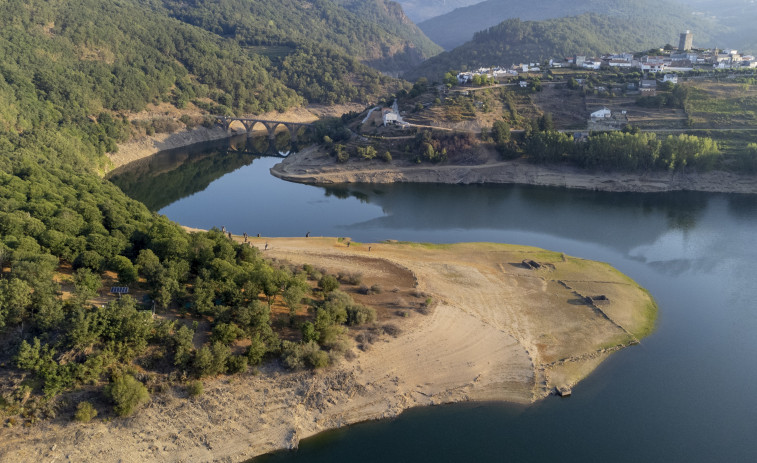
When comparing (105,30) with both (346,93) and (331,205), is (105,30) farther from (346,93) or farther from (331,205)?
(331,205)

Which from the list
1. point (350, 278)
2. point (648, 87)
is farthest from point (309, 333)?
point (648, 87)

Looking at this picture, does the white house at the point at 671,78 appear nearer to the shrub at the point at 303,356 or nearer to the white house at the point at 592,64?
the white house at the point at 592,64

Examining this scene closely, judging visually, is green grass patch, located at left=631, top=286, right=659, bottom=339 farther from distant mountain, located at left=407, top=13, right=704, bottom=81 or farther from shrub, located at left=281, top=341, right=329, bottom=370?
distant mountain, located at left=407, top=13, right=704, bottom=81

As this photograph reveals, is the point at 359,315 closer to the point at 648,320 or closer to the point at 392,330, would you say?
the point at 392,330

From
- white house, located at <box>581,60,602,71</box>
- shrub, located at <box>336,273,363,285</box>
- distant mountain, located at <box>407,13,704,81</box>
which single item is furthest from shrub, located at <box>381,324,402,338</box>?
distant mountain, located at <box>407,13,704,81</box>

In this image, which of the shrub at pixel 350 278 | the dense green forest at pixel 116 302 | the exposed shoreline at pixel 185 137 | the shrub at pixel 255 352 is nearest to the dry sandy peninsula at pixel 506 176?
the exposed shoreline at pixel 185 137

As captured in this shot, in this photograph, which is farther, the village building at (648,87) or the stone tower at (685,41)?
the stone tower at (685,41)
